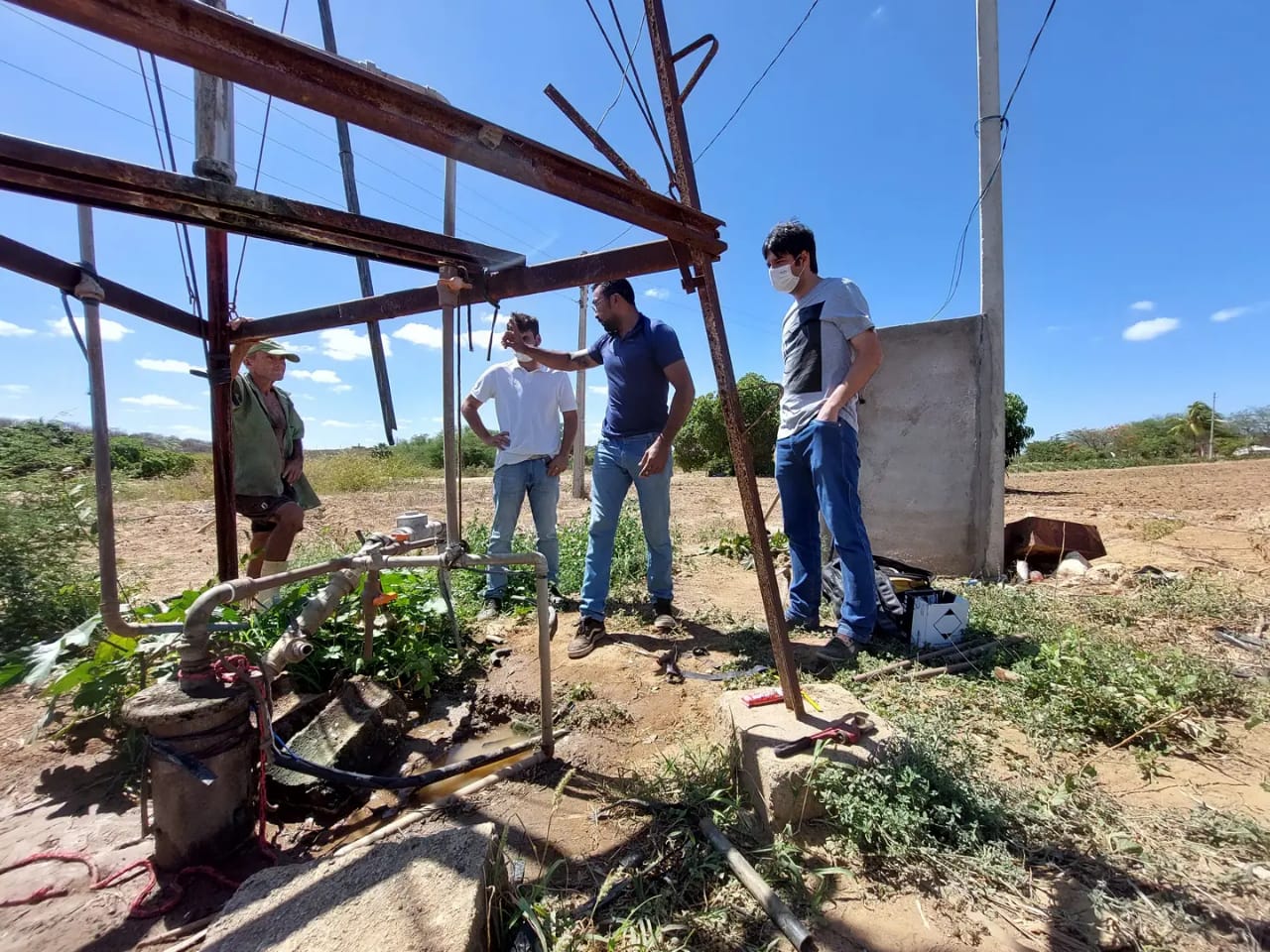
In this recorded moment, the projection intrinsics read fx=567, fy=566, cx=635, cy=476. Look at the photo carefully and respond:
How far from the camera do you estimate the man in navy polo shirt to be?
3357 mm

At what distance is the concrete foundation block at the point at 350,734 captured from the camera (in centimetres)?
209

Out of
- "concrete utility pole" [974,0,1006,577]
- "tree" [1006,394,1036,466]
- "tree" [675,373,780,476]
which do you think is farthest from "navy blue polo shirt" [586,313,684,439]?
"tree" [1006,394,1036,466]

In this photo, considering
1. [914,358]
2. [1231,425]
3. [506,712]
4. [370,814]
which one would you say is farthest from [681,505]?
[1231,425]

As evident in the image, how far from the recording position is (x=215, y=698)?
1.70 meters

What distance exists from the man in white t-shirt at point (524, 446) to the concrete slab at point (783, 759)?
7.53 feet

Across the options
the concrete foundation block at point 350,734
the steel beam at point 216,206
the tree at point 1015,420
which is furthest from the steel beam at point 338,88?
the tree at point 1015,420

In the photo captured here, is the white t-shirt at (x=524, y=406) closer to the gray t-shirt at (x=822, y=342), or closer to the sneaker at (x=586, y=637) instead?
the sneaker at (x=586, y=637)

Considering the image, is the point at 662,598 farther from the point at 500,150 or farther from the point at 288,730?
the point at 500,150

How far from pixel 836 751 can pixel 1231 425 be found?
2285 inches

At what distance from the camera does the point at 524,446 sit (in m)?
4.07

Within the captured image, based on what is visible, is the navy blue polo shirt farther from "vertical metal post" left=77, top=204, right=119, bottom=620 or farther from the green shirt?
"vertical metal post" left=77, top=204, right=119, bottom=620

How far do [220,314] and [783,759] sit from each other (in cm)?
320

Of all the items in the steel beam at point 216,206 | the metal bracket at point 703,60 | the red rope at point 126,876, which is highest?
the metal bracket at point 703,60

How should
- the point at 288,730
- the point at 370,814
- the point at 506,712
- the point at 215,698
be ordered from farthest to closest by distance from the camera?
the point at 506,712 < the point at 288,730 < the point at 370,814 < the point at 215,698
